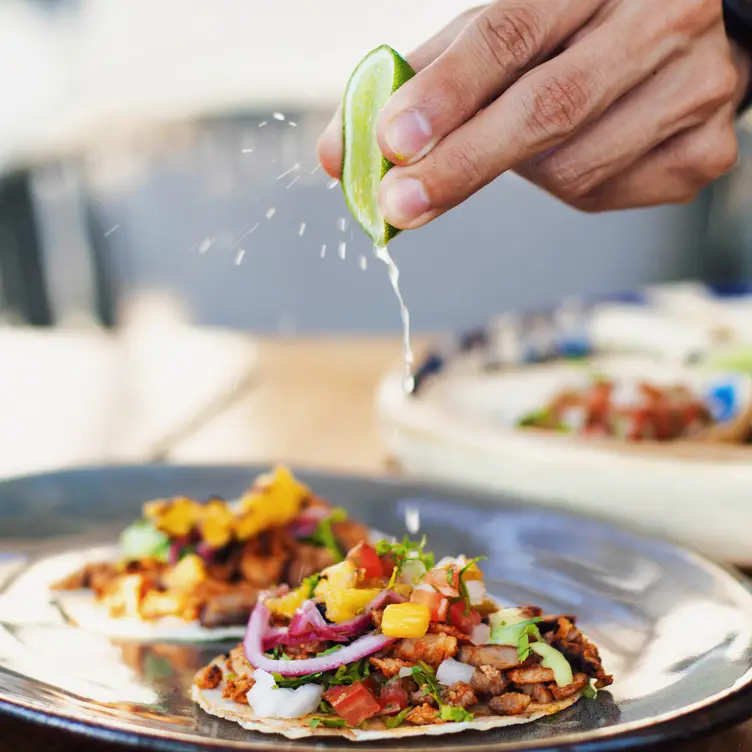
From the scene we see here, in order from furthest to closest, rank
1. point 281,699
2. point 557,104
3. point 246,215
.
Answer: point 246,215
point 281,699
point 557,104

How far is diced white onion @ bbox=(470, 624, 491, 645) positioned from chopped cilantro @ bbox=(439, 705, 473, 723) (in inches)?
4.9

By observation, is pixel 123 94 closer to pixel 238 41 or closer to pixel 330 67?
pixel 238 41

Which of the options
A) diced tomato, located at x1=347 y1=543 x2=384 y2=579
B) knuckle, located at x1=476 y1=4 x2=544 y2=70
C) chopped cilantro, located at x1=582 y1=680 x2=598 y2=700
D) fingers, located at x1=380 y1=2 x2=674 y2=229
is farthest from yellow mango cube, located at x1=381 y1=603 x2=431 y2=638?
knuckle, located at x1=476 y1=4 x2=544 y2=70

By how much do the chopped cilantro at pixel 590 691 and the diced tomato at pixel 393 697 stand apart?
0.25m

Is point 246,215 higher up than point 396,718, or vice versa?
point 396,718

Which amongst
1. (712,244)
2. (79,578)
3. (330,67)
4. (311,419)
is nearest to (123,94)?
(330,67)

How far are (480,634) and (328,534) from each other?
20.5 inches

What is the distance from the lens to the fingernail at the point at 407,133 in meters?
1.23

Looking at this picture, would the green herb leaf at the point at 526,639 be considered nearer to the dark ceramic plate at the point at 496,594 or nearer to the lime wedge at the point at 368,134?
the dark ceramic plate at the point at 496,594

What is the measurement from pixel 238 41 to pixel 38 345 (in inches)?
217

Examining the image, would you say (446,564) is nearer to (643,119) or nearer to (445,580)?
(445,580)

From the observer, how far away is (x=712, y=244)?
750 cm

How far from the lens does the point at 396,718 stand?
1386 mm

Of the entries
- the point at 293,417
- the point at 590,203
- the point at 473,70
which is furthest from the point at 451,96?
the point at 293,417
